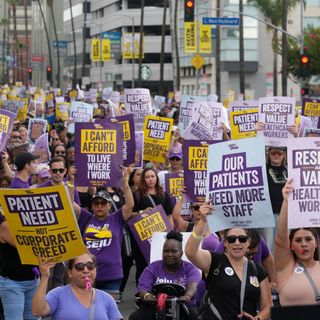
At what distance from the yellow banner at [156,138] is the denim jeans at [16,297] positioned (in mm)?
8413

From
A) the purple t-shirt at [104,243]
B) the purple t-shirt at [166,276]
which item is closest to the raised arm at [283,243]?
the purple t-shirt at [166,276]

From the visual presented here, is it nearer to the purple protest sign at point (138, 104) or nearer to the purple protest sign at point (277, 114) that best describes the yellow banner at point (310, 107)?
the purple protest sign at point (138, 104)

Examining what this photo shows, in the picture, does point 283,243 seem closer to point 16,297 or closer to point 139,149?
point 16,297

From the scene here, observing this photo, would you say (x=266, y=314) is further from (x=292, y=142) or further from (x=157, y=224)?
(x=157, y=224)

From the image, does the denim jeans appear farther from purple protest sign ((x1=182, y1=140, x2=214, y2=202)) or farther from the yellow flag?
the yellow flag

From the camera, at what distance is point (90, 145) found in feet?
42.8

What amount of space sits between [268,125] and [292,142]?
7.64 m

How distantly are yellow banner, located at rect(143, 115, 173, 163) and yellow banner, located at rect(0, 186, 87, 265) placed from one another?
A: 959 cm

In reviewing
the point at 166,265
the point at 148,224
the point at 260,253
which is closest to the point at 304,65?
the point at 148,224

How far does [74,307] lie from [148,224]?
4.51 meters

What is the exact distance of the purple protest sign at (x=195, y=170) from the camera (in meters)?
11.9

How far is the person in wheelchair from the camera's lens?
8.95m

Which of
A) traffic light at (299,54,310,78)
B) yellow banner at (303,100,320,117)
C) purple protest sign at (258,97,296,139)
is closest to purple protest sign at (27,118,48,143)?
yellow banner at (303,100,320,117)

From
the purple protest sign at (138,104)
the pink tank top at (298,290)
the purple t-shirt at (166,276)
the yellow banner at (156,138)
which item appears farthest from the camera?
the purple protest sign at (138,104)
